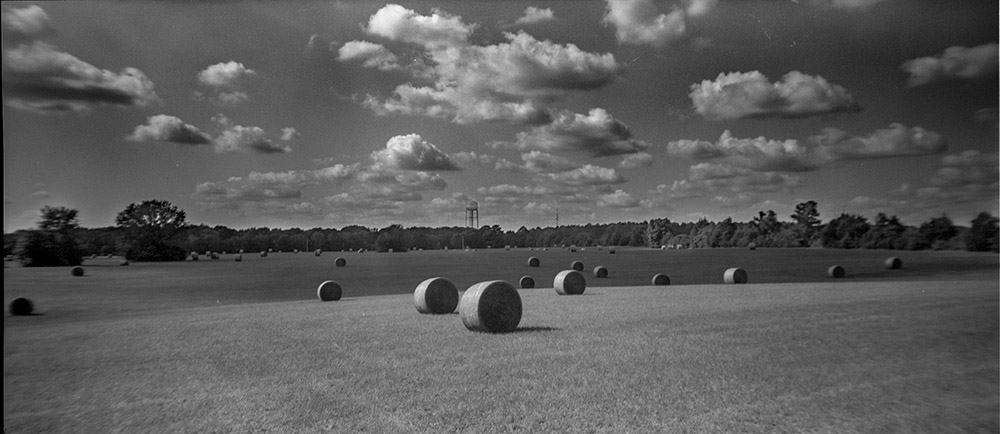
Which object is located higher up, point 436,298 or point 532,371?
point 436,298

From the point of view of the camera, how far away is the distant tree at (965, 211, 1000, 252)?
1013 inches

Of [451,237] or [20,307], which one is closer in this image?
[20,307]

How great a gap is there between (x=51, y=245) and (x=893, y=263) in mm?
55263

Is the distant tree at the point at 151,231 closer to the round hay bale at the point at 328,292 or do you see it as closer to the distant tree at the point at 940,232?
the round hay bale at the point at 328,292

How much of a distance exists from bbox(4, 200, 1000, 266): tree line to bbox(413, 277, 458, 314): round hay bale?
18132 millimetres

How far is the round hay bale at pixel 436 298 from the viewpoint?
17.4 metres

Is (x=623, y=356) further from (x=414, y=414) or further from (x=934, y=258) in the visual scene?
(x=934, y=258)

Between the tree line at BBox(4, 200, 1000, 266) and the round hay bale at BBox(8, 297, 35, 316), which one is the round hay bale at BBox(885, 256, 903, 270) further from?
the round hay bale at BBox(8, 297, 35, 316)

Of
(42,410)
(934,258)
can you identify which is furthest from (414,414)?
(934,258)

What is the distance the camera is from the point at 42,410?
318 inches

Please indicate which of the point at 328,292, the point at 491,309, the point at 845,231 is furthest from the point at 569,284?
the point at 845,231

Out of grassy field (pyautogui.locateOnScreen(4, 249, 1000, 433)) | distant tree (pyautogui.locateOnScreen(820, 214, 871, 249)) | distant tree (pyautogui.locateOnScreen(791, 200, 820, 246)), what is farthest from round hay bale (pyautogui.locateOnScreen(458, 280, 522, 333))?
distant tree (pyautogui.locateOnScreen(791, 200, 820, 246))

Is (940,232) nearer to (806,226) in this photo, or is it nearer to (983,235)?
(983,235)

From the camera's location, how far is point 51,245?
40.2 meters
